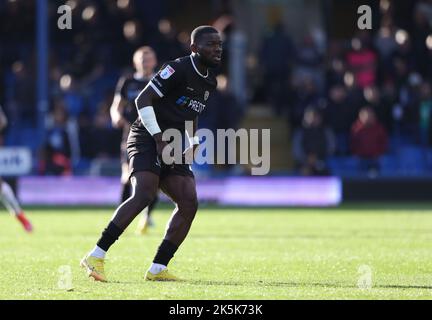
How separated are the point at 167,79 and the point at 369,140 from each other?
1364cm

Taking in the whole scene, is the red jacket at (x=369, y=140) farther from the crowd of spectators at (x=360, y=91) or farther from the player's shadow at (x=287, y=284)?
the player's shadow at (x=287, y=284)

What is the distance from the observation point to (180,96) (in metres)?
10.4

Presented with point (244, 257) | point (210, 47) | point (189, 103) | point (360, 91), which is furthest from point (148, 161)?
point (360, 91)

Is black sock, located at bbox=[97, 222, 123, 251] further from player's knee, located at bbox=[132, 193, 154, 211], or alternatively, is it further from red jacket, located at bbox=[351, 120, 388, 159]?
red jacket, located at bbox=[351, 120, 388, 159]

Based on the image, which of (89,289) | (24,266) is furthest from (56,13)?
(89,289)

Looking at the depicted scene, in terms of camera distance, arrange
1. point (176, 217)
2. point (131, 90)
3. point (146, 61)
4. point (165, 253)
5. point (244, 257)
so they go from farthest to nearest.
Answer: point (131, 90) → point (146, 61) → point (244, 257) → point (176, 217) → point (165, 253)

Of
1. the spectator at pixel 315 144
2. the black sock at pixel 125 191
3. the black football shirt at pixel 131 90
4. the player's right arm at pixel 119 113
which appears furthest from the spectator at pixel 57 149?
the black football shirt at pixel 131 90

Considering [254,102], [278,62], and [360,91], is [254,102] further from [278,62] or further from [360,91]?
[360,91]

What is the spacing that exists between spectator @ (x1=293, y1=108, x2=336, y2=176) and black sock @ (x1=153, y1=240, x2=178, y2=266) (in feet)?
42.7

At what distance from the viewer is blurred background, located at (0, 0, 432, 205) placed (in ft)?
76.1

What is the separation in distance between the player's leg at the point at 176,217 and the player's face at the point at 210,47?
1127mm

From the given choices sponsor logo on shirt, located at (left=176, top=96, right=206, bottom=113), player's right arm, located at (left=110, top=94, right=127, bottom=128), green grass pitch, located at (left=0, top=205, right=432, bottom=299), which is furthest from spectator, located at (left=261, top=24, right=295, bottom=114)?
sponsor logo on shirt, located at (left=176, top=96, right=206, bottom=113)
